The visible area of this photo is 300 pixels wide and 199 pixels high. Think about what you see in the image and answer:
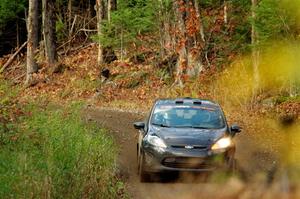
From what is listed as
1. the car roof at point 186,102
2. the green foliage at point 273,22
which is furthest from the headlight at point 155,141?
the green foliage at point 273,22

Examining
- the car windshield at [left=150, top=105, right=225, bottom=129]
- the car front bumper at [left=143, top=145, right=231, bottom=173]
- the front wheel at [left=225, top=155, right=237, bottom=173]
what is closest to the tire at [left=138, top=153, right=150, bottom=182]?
the car front bumper at [left=143, top=145, right=231, bottom=173]

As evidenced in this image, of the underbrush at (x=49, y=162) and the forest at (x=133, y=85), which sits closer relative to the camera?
the underbrush at (x=49, y=162)

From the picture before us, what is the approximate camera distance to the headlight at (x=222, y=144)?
12062mm

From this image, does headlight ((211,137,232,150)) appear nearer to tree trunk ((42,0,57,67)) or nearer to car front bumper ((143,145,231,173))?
car front bumper ((143,145,231,173))

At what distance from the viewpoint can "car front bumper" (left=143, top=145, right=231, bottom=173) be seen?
11.9m

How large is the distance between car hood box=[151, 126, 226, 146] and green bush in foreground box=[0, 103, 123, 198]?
119 centimetres

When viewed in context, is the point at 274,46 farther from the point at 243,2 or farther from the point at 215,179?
the point at 215,179

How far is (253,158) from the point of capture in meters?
16.0

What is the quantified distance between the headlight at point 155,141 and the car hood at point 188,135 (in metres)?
0.08

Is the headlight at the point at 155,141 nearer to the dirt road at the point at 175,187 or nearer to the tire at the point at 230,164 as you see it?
the dirt road at the point at 175,187

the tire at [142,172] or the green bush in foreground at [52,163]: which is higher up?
the green bush in foreground at [52,163]

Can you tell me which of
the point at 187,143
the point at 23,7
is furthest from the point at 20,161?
the point at 23,7

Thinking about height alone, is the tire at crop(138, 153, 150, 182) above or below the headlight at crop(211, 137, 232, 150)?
below

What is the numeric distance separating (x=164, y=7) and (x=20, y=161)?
862 inches
